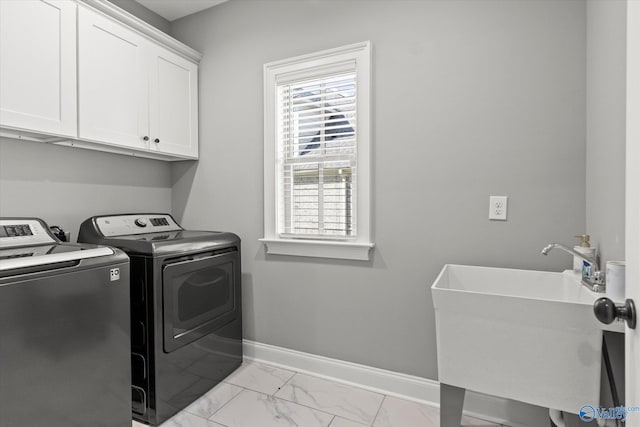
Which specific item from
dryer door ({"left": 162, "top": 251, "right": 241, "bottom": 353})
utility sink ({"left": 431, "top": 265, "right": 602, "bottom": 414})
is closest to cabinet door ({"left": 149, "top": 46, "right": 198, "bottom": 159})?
dryer door ({"left": 162, "top": 251, "right": 241, "bottom": 353})

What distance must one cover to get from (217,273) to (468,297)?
1479 mm

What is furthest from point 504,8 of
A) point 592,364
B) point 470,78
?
point 592,364

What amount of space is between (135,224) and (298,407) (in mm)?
1542

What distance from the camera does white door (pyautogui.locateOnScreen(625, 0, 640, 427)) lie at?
0.67 meters

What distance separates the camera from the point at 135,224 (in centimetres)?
228

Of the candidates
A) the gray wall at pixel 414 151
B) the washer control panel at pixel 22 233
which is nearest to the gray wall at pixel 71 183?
the washer control panel at pixel 22 233

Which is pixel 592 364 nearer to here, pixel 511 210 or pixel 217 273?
pixel 511 210

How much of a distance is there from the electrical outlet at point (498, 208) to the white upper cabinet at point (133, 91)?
6.80 ft

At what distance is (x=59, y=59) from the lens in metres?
1.76

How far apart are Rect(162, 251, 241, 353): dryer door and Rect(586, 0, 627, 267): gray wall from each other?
1.92m

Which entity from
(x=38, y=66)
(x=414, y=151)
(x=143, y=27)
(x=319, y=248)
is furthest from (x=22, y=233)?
(x=414, y=151)

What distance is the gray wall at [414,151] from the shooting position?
167 centimetres

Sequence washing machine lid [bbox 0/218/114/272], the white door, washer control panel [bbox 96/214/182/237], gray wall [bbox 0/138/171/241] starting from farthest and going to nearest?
washer control panel [bbox 96/214/182/237] → gray wall [bbox 0/138/171/241] → washing machine lid [bbox 0/218/114/272] → the white door

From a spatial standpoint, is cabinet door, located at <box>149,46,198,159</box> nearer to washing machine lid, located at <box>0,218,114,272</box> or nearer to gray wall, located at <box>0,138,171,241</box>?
gray wall, located at <box>0,138,171,241</box>
